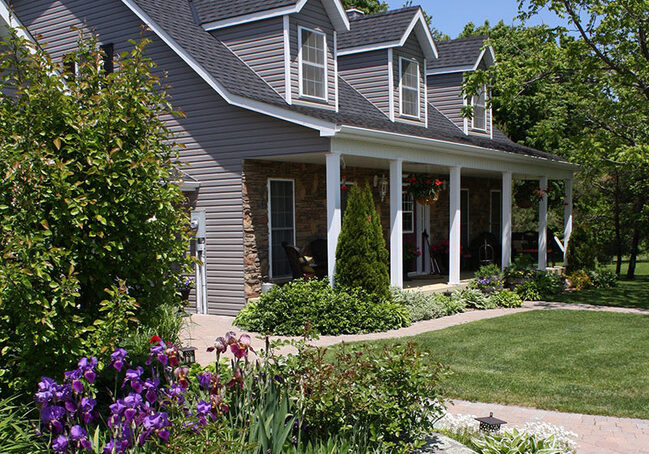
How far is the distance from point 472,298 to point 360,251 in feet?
13.4

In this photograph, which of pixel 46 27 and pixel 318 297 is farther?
pixel 46 27

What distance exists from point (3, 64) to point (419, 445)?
3995mm

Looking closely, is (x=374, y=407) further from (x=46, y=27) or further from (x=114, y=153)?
(x=46, y=27)

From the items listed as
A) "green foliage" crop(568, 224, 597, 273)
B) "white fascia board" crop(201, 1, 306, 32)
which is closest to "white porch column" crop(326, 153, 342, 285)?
"white fascia board" crop(201, 1, 306, 32)

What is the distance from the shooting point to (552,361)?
8461mm

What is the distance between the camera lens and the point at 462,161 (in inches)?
584

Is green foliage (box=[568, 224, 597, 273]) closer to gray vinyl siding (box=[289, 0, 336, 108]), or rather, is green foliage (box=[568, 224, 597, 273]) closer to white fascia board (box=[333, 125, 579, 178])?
white fascia board (box=[333, 125, 579, 178])

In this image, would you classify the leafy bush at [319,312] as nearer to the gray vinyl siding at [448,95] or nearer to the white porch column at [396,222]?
the white porch column at [396,222]

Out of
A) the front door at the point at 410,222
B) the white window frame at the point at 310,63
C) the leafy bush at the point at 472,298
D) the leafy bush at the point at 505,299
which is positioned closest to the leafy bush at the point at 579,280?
the leafy bush at the point at 505,299

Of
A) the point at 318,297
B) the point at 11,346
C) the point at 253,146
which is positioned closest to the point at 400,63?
the point at 253,146

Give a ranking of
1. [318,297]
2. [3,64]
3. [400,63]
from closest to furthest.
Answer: [3,64] → [318,297] → [400,63]

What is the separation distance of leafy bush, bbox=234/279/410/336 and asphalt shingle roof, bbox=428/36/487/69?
9.63 metres

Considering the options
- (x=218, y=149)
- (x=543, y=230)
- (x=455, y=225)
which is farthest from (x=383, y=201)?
(x=218, y=149)

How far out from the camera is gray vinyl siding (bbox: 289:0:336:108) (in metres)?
12.9
